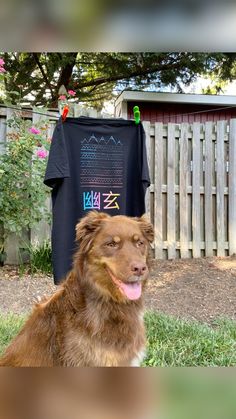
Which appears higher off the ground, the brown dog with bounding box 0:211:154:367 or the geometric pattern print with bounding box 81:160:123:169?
the geometric pattern print with bounding box 81:160:123:169

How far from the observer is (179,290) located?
211 inches

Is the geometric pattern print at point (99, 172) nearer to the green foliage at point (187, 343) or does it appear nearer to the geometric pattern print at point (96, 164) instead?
Answer: the geometric pattern print at point (96, 164)

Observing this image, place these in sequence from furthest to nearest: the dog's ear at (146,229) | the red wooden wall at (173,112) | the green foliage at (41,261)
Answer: the red wooden wall at (173,112) → the green foliage at (41,261) → the dog's ear at (146,229)

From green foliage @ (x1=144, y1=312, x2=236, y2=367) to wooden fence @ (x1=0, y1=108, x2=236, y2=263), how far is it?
103 inches

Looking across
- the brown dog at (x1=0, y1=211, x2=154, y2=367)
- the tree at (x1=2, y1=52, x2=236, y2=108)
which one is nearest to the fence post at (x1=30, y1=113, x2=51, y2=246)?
the tree at (x1=2, y1=52, x2=236, y2=108)

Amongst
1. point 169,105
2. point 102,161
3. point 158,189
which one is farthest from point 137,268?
point 169,105

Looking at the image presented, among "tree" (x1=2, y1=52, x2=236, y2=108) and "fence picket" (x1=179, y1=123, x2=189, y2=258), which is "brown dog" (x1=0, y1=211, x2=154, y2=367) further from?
"tree" (x1=2, y1=52, x2=236, y2=108)

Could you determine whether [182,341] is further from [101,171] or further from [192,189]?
[192,189]

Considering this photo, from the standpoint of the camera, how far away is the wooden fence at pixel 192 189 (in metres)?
6.60

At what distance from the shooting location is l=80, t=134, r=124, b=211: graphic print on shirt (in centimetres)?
341

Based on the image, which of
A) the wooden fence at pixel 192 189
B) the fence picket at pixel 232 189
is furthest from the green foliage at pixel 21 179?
the fence picket at pixel 232 189

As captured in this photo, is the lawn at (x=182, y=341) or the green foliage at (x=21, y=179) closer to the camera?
the lawn at (x=182, y=341)

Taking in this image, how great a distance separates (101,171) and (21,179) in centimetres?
244
